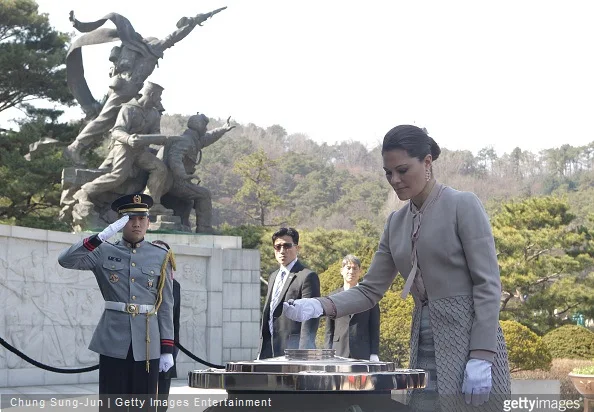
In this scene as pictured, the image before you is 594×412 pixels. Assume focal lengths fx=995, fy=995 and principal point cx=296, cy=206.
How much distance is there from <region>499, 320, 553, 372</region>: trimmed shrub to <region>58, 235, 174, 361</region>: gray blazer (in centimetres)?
813

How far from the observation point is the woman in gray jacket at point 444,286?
8.56 feet

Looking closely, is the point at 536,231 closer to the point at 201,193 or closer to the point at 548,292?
the point at 548,292

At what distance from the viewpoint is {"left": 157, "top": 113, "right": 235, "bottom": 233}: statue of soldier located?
15172 mm

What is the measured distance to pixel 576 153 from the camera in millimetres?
57812

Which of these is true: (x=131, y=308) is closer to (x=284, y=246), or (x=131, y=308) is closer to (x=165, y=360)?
(x=165, y=360)

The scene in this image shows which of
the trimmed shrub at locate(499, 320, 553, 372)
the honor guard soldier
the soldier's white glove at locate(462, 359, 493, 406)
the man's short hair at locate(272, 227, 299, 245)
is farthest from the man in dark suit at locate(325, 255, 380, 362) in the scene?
the trimmed shrub at locate(499, 320, 553, 372)

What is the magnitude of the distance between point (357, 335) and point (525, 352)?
579cm

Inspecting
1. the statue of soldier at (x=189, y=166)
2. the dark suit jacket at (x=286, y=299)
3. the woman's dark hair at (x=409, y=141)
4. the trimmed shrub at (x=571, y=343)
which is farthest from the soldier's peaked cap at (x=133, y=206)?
the trimmed shrub at (x=571, y=343)

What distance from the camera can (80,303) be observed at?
1205 cm

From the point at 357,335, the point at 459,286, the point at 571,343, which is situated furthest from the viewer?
the point at 571,343

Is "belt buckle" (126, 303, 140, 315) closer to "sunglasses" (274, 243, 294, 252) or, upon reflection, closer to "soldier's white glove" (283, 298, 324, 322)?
"sunglasses" (274, 243, 294, 252)

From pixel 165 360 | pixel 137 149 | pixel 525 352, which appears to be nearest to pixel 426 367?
pixel 165 360

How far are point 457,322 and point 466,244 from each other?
0.70 feet

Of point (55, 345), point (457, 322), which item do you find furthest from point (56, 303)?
point (457, 322)
